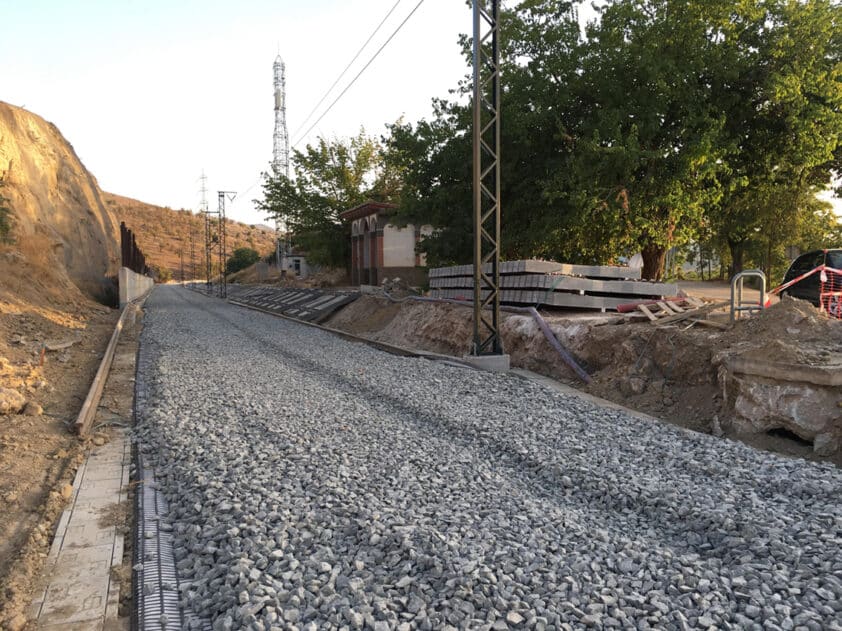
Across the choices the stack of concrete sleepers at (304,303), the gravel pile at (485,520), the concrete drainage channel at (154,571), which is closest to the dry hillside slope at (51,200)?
the stack of concrete sleepers at (304,303)

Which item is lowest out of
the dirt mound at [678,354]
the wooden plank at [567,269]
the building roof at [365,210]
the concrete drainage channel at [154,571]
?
the concrete drainage channel at [154,571]

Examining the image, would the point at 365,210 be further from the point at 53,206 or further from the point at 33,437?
the point at 33,437

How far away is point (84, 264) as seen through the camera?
2798 cm

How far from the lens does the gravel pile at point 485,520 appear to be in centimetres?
310

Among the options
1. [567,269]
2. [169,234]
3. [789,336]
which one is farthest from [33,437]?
[169,234]

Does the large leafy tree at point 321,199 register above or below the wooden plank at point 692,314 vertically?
above

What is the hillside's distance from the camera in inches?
4742

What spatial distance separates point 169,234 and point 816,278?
139556 mm

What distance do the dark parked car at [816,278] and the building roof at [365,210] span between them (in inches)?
801

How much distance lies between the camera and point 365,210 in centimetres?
3541

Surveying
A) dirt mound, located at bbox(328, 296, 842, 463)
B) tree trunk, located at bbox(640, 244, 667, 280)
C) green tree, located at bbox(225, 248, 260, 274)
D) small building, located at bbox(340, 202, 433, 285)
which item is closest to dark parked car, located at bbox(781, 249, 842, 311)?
dirt mound, located at bbox(328, 296, 842, 463)

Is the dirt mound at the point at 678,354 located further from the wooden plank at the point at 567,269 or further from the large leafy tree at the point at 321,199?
the large leafy tree at the point at 321,199

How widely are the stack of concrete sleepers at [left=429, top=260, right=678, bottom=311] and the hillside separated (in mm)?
112255

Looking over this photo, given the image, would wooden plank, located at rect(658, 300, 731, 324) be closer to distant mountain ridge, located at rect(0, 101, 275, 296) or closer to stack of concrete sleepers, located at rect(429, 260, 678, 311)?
stack of concrete sleepers, located at rect(429, 260, 678, 311)
